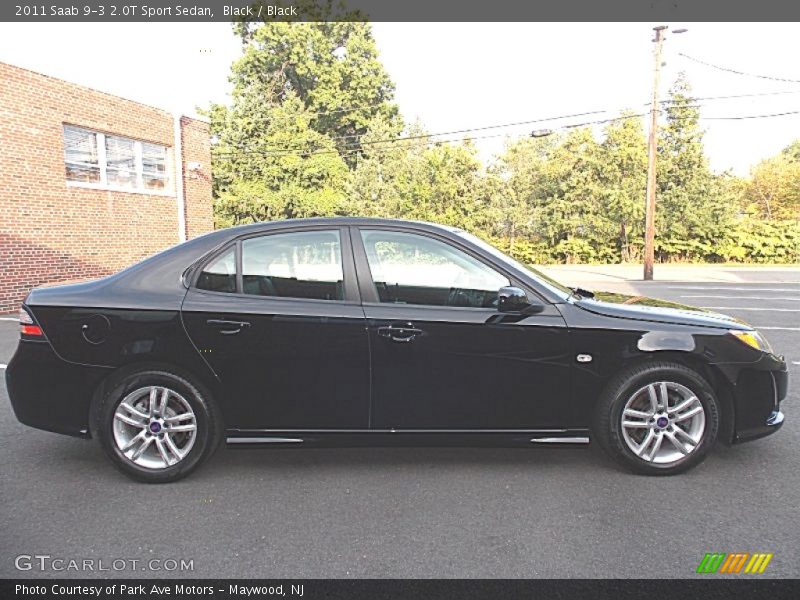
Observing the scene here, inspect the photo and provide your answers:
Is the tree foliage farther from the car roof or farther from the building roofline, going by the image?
the car roof

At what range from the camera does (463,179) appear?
77.5 ft

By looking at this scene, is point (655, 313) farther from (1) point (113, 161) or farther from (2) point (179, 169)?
(2) point (179, 169)

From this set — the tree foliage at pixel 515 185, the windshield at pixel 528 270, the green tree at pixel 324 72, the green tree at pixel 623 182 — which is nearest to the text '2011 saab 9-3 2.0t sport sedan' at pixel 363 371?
the windshield at pixel 528 270

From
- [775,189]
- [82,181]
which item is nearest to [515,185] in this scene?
[82,181]

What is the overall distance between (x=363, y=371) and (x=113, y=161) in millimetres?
12852

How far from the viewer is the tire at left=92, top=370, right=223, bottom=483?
322 cm

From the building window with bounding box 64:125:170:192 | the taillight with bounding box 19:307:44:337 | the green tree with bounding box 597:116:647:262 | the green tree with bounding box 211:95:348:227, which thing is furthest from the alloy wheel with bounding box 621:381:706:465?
the green tree with bounding box 211:95:348:227

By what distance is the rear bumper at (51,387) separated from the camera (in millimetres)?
3256

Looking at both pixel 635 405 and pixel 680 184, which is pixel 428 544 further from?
pixel 680 184

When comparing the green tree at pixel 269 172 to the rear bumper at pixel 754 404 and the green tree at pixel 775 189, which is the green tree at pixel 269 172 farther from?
the rear bumper at pixel 754 404

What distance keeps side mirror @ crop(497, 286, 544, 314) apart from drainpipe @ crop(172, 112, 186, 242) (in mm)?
13910

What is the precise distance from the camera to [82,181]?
12.7m

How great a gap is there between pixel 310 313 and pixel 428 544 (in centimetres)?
142

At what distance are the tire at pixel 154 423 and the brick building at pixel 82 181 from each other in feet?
32.6
